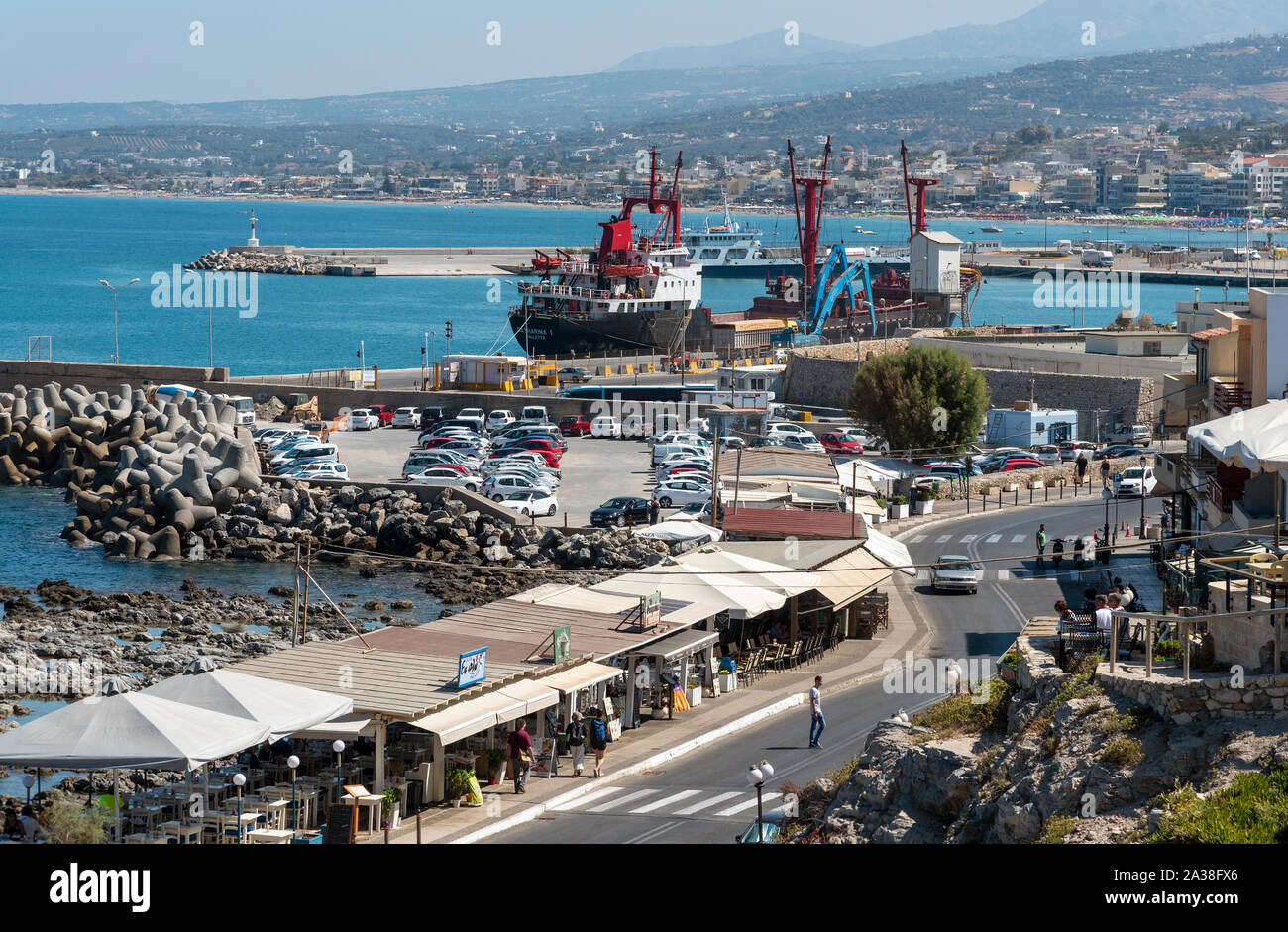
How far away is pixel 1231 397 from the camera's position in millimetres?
22016

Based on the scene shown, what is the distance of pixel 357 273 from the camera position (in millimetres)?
144125

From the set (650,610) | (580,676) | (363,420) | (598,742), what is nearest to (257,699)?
(598,742)

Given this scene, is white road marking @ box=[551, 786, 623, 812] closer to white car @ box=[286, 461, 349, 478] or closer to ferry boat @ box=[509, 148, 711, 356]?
white car @ box=[286, 461, 349, 478]

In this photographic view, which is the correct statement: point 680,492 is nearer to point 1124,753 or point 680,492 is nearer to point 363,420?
point 363,420

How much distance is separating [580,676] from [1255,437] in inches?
284

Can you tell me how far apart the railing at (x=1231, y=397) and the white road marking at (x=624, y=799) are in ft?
34.1

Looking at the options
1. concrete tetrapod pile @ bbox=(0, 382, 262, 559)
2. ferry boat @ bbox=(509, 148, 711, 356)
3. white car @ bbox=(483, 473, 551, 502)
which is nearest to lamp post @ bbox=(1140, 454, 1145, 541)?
white car @ bbox=(483, 473, 551, 502)

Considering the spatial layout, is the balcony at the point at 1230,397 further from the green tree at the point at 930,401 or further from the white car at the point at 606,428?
the white car at the point at 606,428

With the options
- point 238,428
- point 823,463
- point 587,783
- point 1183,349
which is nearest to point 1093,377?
point 1183,349

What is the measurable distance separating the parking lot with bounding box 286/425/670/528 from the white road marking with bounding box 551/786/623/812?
17.0 metres

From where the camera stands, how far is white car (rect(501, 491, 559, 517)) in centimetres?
3381

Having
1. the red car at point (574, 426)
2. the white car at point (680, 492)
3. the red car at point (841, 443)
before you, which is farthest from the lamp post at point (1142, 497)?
the red car at point (574, 426)
